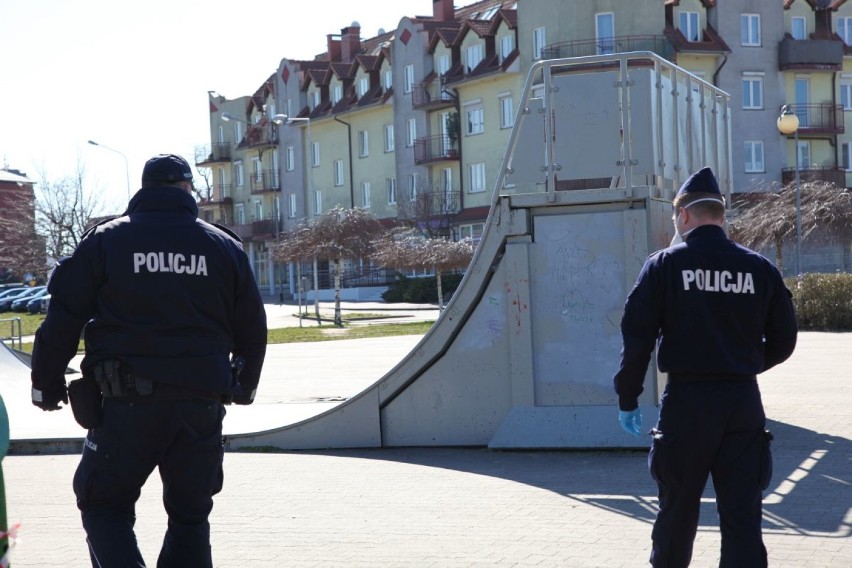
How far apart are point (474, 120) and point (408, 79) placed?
21.4ft

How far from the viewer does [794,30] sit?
2122 inches

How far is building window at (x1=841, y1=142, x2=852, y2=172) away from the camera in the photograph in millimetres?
55344

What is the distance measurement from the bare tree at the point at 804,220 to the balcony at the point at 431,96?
2626cm

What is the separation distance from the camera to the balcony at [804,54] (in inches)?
2052

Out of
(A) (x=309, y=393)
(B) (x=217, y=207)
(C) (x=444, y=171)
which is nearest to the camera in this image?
(A) (x=309, y=393)

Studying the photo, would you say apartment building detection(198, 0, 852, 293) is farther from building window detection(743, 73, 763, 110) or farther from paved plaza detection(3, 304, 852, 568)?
paved plaza detection(3, 304, 852, 568)

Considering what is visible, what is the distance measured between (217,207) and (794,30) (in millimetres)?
45456

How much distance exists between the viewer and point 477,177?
57500 mm

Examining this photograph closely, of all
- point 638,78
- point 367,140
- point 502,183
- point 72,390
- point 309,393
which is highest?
point 367,140

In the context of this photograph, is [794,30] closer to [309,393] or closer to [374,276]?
[374,276]

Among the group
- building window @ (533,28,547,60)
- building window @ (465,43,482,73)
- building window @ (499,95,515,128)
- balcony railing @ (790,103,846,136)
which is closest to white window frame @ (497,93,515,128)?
building window @ (499,95,515,128)

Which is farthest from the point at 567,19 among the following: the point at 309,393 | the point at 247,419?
the point at 247,419

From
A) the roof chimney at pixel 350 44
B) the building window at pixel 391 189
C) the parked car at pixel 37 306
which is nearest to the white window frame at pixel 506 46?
the building window at pixel 391 189

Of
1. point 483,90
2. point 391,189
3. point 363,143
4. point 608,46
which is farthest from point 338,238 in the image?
point 363,143
